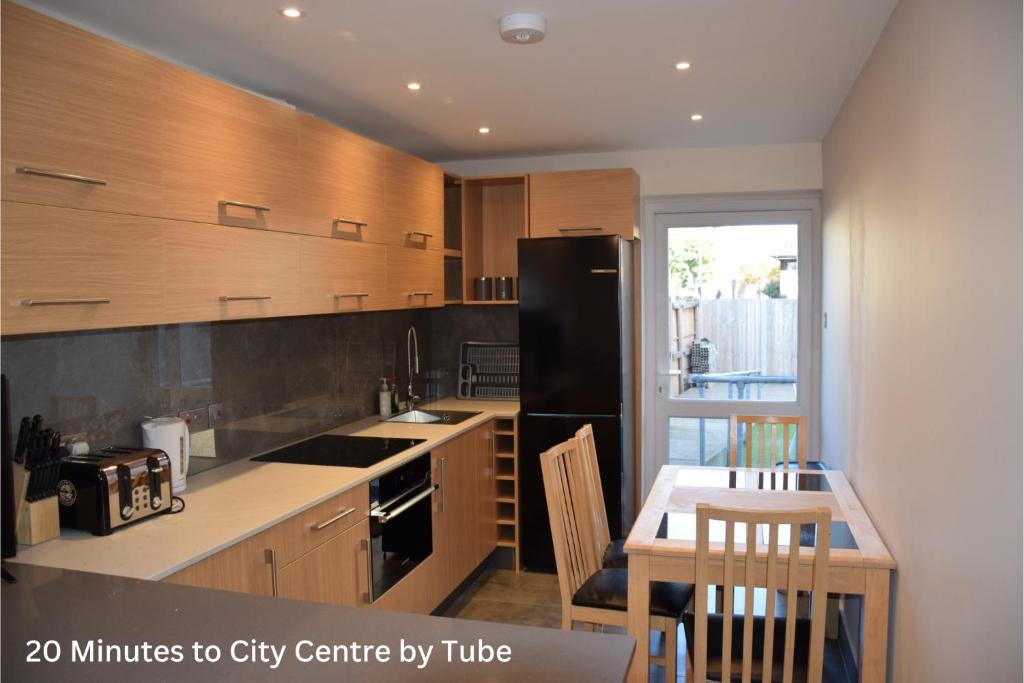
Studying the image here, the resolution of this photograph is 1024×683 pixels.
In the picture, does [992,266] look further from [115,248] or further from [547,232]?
[547,232]

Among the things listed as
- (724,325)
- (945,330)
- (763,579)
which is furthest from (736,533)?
(724,325)

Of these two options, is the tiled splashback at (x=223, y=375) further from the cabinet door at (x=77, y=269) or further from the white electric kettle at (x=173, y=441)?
the cabinet door at (x=77, y=269)

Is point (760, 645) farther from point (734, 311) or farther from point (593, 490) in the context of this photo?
point (734, 311)

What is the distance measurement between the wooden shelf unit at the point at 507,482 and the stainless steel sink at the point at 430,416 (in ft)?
0.80

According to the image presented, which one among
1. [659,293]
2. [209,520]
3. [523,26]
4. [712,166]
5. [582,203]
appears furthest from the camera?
[659,293]

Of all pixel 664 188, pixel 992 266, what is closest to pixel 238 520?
pixel 992 266

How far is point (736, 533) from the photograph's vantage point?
8.09ft

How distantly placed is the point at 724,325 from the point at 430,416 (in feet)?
6.50

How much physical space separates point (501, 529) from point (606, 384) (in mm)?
1090

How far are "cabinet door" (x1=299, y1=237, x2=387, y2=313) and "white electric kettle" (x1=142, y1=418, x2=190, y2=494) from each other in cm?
64

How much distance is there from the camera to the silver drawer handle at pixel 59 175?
5.90 ft

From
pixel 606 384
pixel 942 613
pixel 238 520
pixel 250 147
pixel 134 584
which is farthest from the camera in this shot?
pixel 606 384

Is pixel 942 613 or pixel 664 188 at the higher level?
pixel 664 188

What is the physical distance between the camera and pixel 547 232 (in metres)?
4.48
